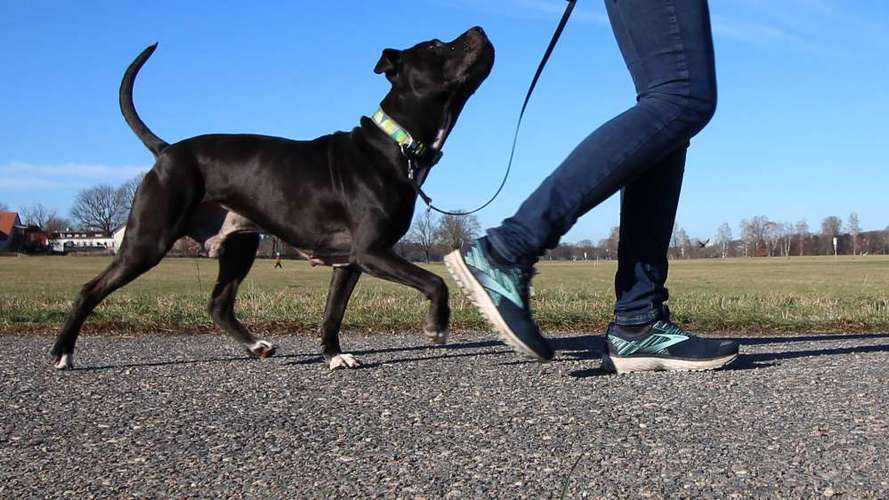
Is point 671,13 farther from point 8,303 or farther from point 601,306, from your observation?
point 8,303

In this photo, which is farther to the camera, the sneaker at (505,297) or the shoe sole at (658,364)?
the shoe sole at (658,364)

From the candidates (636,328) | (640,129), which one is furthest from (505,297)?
(636,328)

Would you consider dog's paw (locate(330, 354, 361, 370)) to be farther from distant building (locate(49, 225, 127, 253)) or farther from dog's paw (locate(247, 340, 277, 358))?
distant building (locate(49, 225, 127, 253))

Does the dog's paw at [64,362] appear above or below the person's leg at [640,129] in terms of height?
below

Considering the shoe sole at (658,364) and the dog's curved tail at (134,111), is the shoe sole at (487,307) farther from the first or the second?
the dog's curved tail at (134,111)

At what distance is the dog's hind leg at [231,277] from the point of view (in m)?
5.06

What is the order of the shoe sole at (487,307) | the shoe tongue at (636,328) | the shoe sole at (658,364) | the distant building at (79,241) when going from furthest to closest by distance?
the distant building at (79,241), the shoe tongue at (636,328), the shoe sole at (658,364), the shoe sole at (487,307)

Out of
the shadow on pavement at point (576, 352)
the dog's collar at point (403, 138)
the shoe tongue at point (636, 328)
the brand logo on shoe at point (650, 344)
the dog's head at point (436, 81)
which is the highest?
the dog's head at point (436, 81)

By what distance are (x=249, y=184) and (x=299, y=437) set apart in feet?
8.65

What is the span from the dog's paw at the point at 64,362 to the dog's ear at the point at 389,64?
226 cm

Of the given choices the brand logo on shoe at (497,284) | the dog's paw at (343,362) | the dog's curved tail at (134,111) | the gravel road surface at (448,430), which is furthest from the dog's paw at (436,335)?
the dog's curved tail at (134,111)

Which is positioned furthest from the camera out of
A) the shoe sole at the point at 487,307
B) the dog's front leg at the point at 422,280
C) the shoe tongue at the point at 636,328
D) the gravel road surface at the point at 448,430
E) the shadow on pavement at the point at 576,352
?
the dog's front leg at the point at 422,280

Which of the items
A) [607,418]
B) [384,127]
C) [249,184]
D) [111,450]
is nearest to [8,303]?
[249,184]

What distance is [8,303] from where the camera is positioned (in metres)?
8.22
